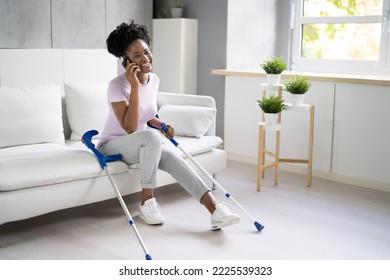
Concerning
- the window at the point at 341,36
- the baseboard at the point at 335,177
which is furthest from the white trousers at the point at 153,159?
the window at the point at 341,36

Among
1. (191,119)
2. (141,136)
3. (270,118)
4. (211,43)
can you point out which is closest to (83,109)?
(191,119)

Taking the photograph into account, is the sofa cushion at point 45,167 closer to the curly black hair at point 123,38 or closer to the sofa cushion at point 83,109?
the sofa cushion at point 83,109

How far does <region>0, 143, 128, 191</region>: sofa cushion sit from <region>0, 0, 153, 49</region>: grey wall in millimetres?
1311

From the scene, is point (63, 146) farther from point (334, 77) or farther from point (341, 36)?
point (341, 36)

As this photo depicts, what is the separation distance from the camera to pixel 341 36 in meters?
4.81

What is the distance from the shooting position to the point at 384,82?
3.84 m

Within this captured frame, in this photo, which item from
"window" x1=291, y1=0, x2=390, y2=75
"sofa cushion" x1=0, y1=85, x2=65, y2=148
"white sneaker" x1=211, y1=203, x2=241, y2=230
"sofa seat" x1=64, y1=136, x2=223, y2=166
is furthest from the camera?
"window" x1=291, y1=0, x2=390, y2=75

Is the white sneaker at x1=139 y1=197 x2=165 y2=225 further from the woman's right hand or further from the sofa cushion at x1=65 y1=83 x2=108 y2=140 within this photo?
the sofa cushion at x1=65 y1=83 x2=108 y2=140

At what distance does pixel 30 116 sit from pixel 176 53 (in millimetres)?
1932

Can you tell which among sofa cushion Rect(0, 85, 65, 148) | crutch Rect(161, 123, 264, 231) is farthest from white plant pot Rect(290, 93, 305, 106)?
sofa cushion Rect(0, 85, 65, 148)

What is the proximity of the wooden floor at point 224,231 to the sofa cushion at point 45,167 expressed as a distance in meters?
0.18

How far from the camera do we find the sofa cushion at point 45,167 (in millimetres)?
2758

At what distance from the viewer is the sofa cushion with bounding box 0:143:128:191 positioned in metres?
2.76
